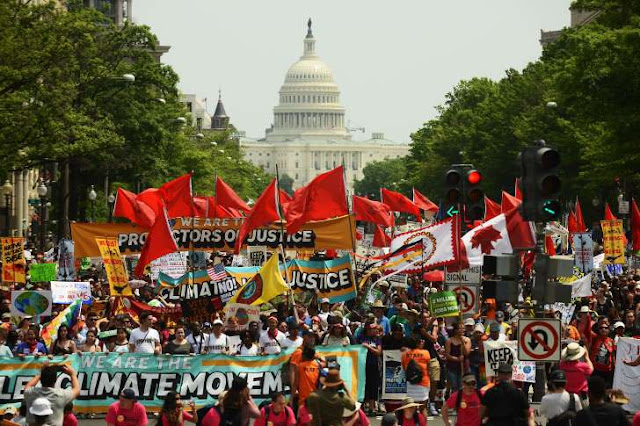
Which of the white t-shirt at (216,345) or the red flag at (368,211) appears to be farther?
the red flag at (368,211)

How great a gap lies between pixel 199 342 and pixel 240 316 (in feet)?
3.94

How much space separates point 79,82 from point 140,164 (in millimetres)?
10506

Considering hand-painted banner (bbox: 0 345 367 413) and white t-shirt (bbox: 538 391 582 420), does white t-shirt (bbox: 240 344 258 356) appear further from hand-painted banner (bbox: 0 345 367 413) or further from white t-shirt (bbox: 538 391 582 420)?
white t-shirt (bbox: 538 391 582 420)

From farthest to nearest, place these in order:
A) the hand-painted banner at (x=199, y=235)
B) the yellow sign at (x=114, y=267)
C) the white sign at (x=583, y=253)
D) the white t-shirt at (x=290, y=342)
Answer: the white sign at (x=583, y=253) < the hand-painted banner at (x=199, y=235) < the yellow sign at (x=114, y=267) < the white t-shirt at (x=290, y=342)

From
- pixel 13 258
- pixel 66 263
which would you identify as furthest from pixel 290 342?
pixel 66 263

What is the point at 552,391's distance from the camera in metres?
16.2

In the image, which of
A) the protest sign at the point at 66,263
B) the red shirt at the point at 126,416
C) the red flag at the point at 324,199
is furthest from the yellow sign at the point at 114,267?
the red shirt at the point at 126,416

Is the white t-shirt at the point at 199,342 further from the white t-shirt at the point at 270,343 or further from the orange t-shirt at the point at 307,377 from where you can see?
the orange t-shirt at the point at 307,377

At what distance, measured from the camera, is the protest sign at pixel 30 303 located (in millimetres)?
24953

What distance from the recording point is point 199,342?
75.0 feet

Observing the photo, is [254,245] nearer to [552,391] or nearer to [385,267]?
[385,267]

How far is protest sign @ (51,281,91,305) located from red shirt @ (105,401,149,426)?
1049cm

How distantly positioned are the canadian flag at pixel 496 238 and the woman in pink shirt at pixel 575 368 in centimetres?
525

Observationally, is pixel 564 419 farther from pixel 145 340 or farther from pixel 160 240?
pixel 160 240
